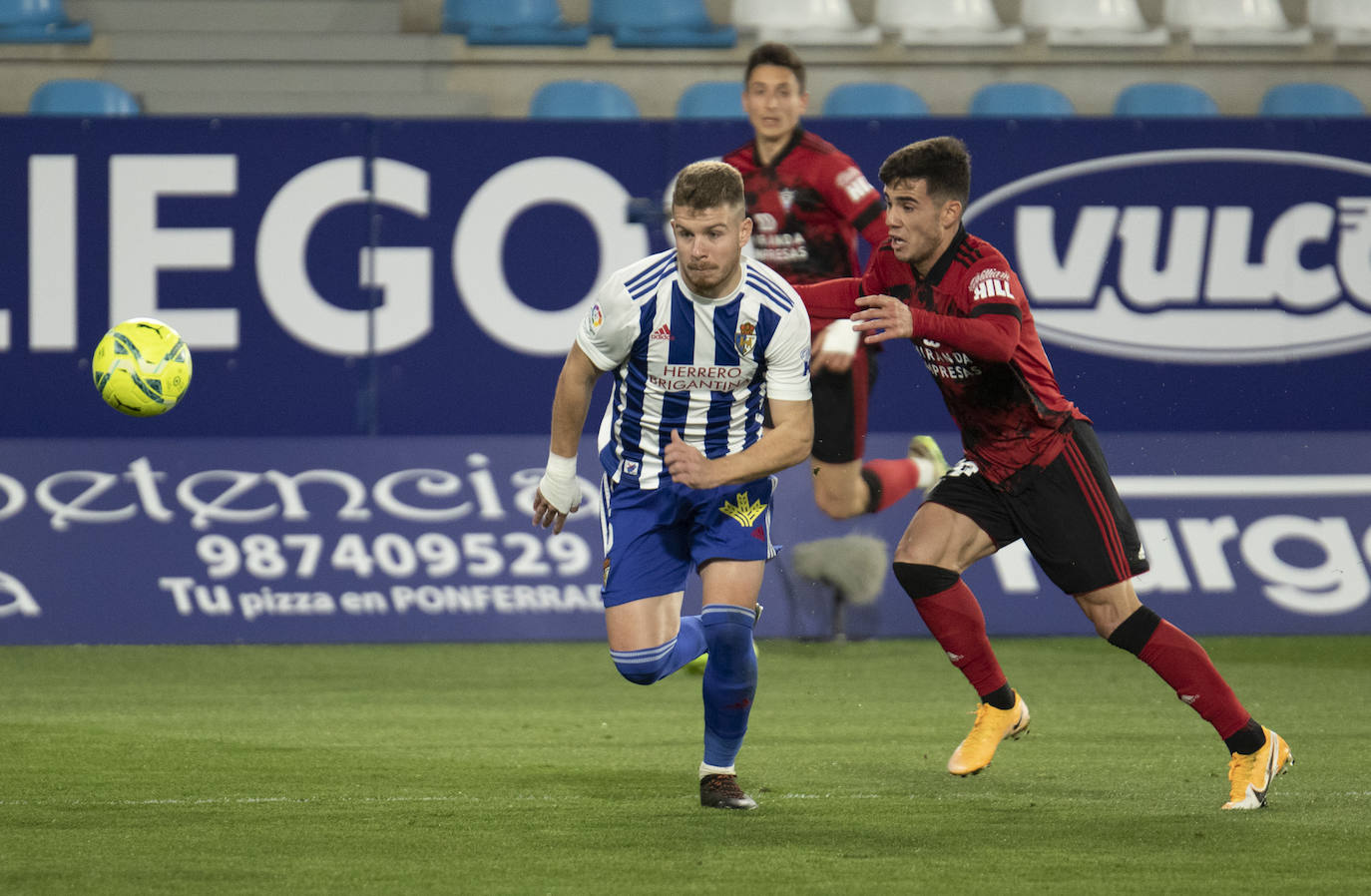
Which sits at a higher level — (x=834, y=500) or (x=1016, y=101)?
(x=1016, y=101)

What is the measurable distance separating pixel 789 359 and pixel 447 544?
15.3 ft

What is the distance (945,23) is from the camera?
13.3 meters

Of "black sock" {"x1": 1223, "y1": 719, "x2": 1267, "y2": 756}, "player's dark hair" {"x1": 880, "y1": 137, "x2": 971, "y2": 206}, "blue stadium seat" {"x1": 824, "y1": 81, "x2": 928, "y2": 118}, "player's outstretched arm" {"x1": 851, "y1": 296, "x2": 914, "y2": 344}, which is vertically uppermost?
"player's dark hair" {"x1": 880, "y1": 137, "x2": 971, "y2": 206}

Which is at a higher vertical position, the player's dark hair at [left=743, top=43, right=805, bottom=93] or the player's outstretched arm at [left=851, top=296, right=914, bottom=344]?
the player's dark hair at [left=743, top=43, right=805, bottom=93]

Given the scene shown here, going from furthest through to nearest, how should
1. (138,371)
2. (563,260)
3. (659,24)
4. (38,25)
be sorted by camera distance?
(659,24) → (38,25) → (563,260) → (138,371)

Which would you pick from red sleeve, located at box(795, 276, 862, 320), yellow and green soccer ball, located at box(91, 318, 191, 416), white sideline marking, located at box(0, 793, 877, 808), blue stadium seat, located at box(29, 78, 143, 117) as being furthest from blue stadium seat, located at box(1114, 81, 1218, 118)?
white sideline marking, located at box(0, 793, 877, 808)

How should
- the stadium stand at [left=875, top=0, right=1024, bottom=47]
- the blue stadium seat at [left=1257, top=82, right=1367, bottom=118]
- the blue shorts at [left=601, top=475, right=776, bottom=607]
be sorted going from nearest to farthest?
the blue shorts at [left=601, top=475, right=776, bottom=607]
the blue stadium seat at [left=1257, top=82, right=1367, bottom=118]
the stadium stand at [left=875, top=0, right=1024, bottom=47]

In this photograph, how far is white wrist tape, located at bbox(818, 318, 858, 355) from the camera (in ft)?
19.4

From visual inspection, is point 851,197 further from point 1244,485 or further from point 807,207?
point 1244,485

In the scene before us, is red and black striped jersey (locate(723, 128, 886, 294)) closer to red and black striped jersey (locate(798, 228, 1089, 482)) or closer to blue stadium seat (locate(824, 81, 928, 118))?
red and black striped jersey (locate(798, 228, 1089, 482))

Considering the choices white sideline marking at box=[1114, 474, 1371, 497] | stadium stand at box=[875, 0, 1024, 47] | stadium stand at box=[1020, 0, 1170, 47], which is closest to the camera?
white sideline marking at box=[1114, 474, 1371, 497]

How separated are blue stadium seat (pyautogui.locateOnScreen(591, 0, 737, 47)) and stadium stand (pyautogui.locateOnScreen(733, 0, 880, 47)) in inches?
7.5

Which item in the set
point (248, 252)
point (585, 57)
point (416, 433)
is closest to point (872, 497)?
point (416, 433)

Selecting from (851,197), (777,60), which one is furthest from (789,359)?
(777,60)
